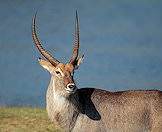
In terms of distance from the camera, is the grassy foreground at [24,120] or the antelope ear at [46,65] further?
the grassy foreground at [24,120]

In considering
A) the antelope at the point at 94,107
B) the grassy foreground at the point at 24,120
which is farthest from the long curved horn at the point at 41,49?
the grassy foreground at the point at 24,120

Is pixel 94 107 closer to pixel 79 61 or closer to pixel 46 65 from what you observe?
pixel 79 61

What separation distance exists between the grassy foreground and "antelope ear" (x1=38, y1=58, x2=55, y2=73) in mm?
6505

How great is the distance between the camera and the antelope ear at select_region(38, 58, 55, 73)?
18344mm

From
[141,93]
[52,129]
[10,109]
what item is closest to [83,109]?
[141,93]

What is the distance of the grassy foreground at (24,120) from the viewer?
25.8 metres

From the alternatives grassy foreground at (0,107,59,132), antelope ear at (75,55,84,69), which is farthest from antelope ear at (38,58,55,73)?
grassy foreground at (0,107,59,132)

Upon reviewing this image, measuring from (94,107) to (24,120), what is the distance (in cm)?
927

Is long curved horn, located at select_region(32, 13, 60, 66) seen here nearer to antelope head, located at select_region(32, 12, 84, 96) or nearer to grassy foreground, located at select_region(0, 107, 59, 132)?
antelope head, located at select_region(32, 12, 84, 96)

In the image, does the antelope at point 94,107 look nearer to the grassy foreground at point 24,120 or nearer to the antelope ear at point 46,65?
the antelope ear at point 46,65

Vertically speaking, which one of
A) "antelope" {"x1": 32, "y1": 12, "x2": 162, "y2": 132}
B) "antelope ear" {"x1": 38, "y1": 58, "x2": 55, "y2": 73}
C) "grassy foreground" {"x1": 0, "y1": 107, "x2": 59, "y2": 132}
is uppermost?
"antelope ear" {"x1": 38, "y1": 58, "x2": 55, "y2": 73}

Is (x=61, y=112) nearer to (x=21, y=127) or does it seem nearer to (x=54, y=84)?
(x=54, y=84)

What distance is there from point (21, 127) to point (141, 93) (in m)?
9.19

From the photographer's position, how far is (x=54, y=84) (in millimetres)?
18203
